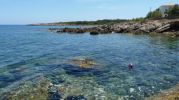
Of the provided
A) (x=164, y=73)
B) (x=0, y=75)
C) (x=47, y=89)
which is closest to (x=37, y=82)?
(x=47, y=89)

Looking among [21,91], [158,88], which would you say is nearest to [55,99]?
[21,91]

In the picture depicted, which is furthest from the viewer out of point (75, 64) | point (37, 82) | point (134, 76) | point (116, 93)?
point (75, 64)

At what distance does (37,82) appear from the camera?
970 inches

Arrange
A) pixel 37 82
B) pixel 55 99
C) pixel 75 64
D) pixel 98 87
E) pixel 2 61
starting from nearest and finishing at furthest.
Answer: pixel 55 99
pixel 98 87
pixel 37 82
pixel 75 64
pixel 2 61

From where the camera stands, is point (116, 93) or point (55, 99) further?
point (116, 93)

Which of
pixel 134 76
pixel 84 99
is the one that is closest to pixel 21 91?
pixel 84 99

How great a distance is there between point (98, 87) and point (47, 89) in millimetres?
4300

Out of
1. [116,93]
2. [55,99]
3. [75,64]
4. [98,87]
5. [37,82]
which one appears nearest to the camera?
[55,99]

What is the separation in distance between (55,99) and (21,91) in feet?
12.6

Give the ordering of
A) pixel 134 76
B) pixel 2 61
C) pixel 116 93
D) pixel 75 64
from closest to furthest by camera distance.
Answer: pixel 116 93, pixel 134 76, pixel 75 64, pixel 2 61

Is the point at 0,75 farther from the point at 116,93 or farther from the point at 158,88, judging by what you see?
the point at 158,88

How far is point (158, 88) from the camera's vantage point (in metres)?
22.6

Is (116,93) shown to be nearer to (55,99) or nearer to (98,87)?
(98,87)

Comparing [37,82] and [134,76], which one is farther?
[134,76]
